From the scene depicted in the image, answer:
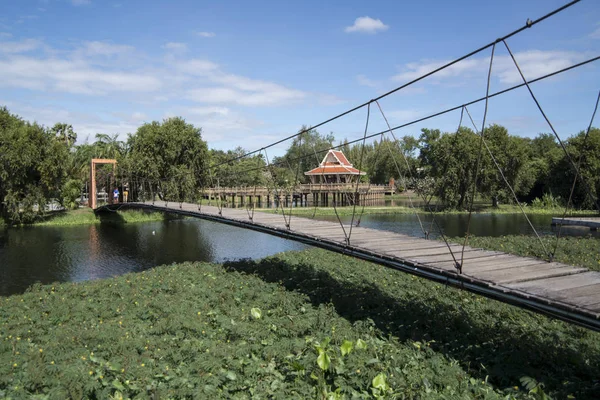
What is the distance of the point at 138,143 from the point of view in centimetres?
2856

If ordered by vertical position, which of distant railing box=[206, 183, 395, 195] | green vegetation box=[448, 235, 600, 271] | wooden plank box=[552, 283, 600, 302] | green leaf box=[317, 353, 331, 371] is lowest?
green leaf box=[317, 353, 331, 371]

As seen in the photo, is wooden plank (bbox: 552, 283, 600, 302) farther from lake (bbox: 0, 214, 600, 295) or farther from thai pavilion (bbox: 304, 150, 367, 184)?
thai pavilion (bbox: 304, 150, 367, 184)

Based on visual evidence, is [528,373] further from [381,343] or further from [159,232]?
[159,232]

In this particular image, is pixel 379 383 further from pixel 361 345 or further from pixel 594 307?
pixel 594 307

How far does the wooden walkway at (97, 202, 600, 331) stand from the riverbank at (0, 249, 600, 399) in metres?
0.76

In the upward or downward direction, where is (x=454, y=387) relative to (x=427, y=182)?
downward

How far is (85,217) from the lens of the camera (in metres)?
26.0

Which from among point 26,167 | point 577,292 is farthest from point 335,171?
point 577,292

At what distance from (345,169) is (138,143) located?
71.1 feet

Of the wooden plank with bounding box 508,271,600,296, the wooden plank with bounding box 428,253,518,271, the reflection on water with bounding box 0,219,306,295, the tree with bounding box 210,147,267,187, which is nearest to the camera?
the wooden plank with bounding box 508,271,600,296

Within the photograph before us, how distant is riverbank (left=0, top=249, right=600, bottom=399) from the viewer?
4367mm

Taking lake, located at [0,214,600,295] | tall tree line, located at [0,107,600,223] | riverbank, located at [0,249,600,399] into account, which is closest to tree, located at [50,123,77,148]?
tall tree line, located at [0,107,600,223]

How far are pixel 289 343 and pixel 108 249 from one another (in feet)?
43.8

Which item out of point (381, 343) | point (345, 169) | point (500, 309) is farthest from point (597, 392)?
point (345, 169)
